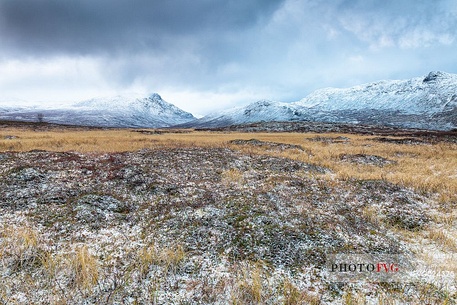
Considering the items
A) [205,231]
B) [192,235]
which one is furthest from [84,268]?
[205,231]

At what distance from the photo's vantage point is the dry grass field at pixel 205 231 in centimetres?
859

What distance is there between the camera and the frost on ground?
857 centimetres

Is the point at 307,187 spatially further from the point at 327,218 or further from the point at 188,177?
the point at 188,177

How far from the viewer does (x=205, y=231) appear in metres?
12.8

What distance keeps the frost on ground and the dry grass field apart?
62 mm

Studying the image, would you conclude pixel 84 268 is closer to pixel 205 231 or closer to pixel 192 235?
pixel 192 235

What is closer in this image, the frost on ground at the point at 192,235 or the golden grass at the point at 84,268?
the frost on ground at the point at 192,235

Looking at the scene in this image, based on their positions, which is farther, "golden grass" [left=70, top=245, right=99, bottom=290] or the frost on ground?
"golden grass" [left=70, top=245, right=99, bottom=290]

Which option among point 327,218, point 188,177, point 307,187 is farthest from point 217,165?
point 327,218

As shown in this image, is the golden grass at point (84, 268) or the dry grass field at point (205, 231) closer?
the dry grass field at point (205, 231)

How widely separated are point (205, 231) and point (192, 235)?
2.38ft

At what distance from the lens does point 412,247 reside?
11703 millimetres

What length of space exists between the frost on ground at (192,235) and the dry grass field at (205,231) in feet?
0.20

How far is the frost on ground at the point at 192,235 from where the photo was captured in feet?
28.1
